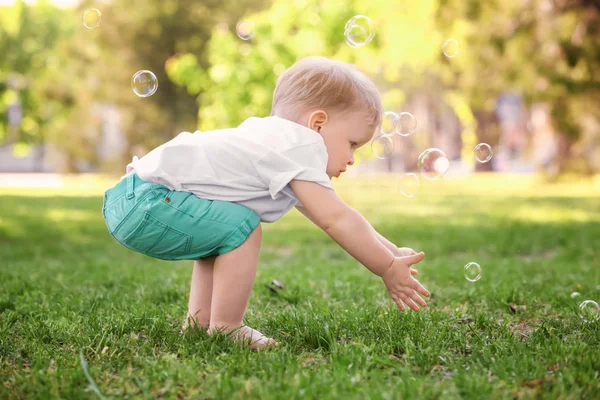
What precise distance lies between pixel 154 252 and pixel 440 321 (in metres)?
1.25

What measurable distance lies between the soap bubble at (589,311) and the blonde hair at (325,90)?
1.27 m

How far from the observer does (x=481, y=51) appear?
13.6m

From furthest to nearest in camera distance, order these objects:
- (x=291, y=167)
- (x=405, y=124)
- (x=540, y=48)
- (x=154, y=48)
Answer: (x=154, y=48), (x=540, y=48), (x=405, y=124), (x=291, y=167)

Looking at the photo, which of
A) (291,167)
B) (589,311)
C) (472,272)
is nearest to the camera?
(291,167)

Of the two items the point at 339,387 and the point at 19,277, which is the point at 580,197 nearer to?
the point at 19,277

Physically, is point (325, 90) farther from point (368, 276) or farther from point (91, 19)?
point (91, 19)

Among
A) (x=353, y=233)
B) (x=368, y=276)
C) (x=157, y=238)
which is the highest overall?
(x=353, y=233)

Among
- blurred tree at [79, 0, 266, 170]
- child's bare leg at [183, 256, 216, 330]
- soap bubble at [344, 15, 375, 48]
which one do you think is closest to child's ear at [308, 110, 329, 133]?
child's bare leg at [183, 256, 216, 330]

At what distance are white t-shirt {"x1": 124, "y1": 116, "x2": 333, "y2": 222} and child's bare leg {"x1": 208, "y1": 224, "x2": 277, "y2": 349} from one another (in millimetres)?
158

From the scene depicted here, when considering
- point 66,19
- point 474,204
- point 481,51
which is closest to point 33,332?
point 474,204

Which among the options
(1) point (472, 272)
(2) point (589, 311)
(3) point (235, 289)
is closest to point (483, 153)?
(1) point (472, 272)

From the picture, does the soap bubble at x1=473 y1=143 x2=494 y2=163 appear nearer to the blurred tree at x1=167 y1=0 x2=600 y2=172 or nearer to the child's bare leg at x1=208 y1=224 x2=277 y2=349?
the child's bare leg at x1=208 y1=224 x2=277 y2=349

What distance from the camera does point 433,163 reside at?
441 cm

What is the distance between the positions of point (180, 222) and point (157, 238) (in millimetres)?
122
